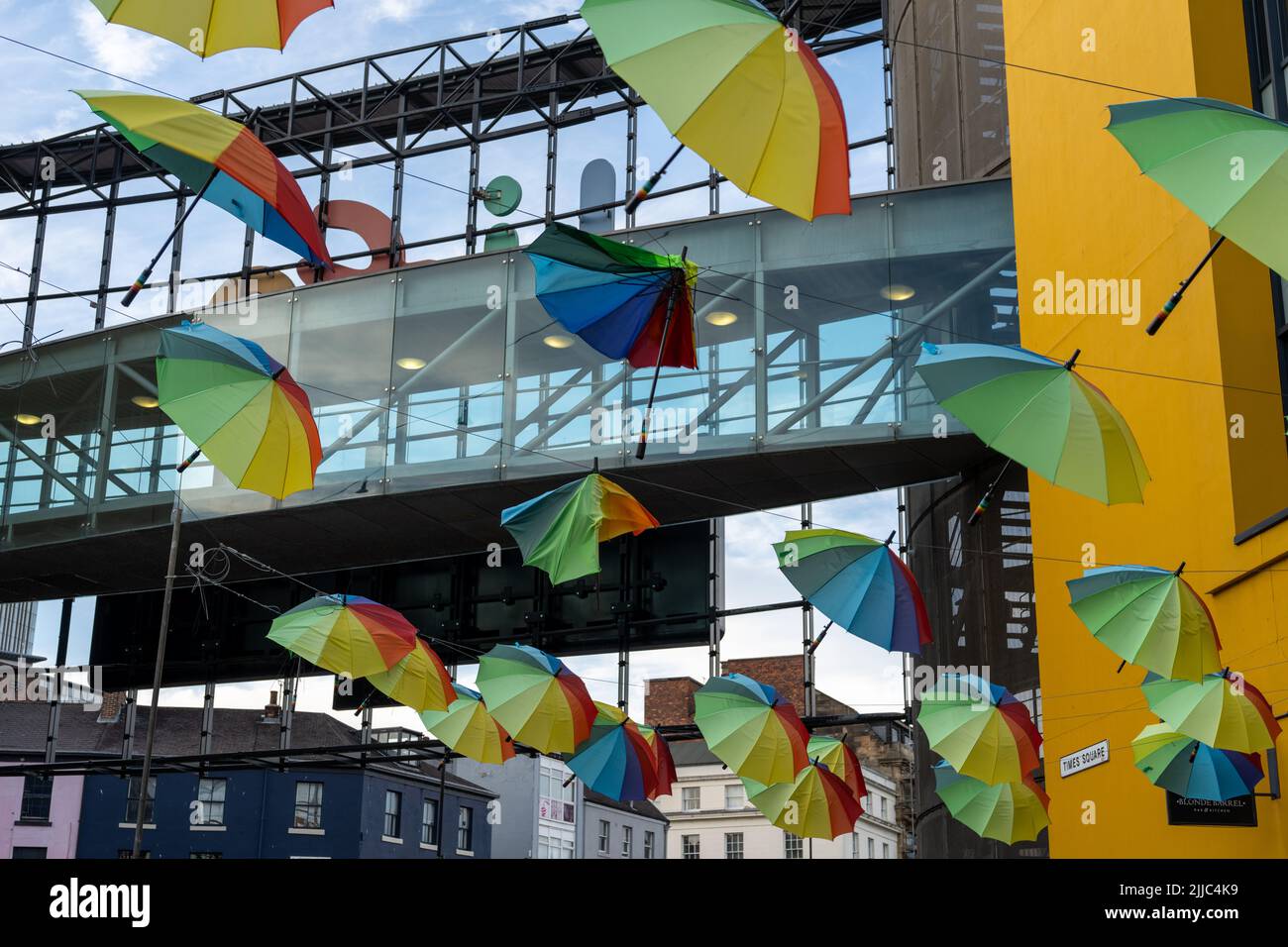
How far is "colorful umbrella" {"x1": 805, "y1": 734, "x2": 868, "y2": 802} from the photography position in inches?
813

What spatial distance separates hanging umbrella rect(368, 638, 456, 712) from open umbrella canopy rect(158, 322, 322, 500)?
18.7 feet

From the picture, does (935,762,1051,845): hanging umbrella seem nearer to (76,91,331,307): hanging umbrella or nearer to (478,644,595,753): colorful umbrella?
(478,644,595,753): colorful umbrella

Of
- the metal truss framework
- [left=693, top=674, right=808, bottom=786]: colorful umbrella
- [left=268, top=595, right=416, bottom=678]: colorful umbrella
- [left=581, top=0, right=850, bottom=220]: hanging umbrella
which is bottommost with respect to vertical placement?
[left=693, top=674, right=808, bottom=786]: colorful umbrella

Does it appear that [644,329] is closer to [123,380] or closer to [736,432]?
[736,432]

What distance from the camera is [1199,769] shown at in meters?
12.2

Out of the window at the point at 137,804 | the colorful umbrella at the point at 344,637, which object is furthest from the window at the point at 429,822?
the colorful umbrella at the point at 344,637

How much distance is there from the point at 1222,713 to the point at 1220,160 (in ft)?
15.4

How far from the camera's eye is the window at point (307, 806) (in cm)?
5272

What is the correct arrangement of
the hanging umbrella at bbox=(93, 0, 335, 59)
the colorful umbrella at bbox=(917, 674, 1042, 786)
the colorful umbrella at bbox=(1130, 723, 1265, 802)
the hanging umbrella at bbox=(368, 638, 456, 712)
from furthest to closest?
the hanging umbrella at bbox=(368, 638, 456, 712), the colorful umbrella at bbox=(917, 674, 1042, 786), the colorful umbrella at bbox=(1130, 723, 1265, 802), the hanging umbrella at bbox=(93, 0, 335, 59)

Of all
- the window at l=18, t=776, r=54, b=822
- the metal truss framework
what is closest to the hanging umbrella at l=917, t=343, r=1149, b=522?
the metal truss framework

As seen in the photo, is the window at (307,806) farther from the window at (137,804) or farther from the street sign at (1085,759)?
the street sign at (1085,759)

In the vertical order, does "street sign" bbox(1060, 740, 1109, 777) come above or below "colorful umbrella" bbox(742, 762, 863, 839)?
above

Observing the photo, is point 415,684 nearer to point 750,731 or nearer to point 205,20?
point 750,731

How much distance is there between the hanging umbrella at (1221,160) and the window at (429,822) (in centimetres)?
5067
